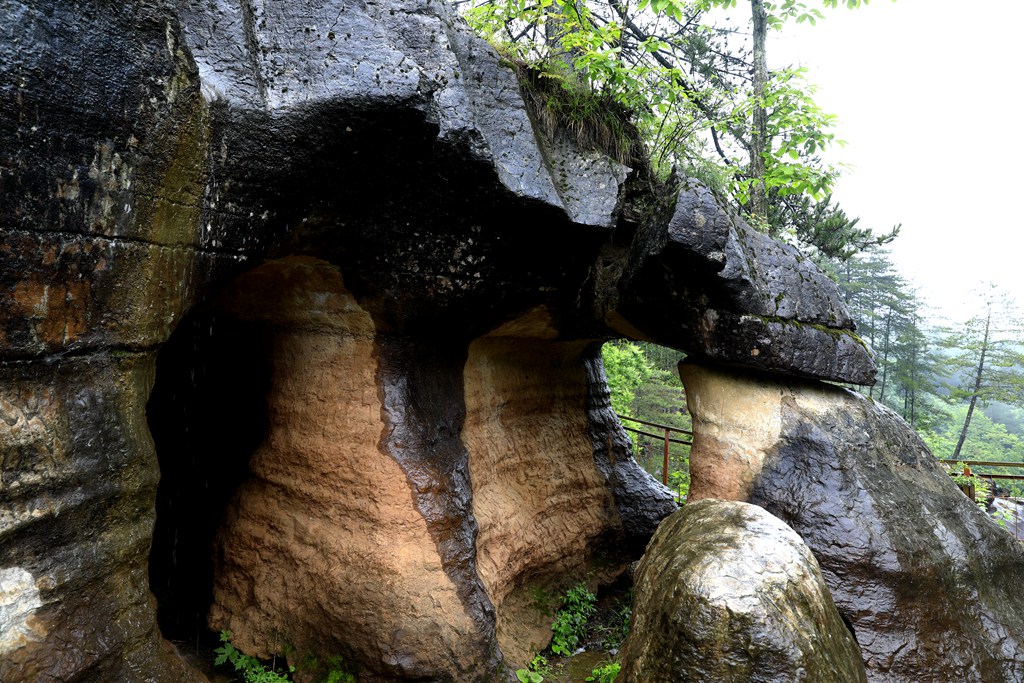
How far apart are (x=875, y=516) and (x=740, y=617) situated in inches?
93.3

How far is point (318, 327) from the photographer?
15.6 ft

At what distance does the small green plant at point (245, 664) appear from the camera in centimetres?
452

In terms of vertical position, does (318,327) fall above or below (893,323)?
below

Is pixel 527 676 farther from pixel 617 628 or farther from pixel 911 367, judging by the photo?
pixel 911 367

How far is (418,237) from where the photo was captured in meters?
4.19

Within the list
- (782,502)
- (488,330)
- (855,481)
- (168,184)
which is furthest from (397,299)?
(855,481)

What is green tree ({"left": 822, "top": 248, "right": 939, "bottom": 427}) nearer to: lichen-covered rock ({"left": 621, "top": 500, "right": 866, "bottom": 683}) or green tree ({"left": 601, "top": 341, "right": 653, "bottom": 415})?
green tree ({"left": 601, "top": 341, "right": 653, "bottom": 415})

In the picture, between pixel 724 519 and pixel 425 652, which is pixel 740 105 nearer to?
pixel 724 519

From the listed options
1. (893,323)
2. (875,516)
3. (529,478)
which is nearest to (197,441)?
(529,478)

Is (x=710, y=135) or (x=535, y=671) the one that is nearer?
(x=535, y=671)

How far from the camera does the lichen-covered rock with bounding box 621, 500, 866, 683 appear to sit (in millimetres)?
2924

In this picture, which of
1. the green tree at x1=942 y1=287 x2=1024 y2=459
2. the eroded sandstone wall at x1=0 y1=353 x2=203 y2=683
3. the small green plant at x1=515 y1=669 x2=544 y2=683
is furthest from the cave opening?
the green tree at x1=942 y1=287 x2=1024 y2=459

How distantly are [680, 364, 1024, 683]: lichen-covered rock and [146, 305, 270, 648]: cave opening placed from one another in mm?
3704

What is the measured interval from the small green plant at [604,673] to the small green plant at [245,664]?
2.25 meters
